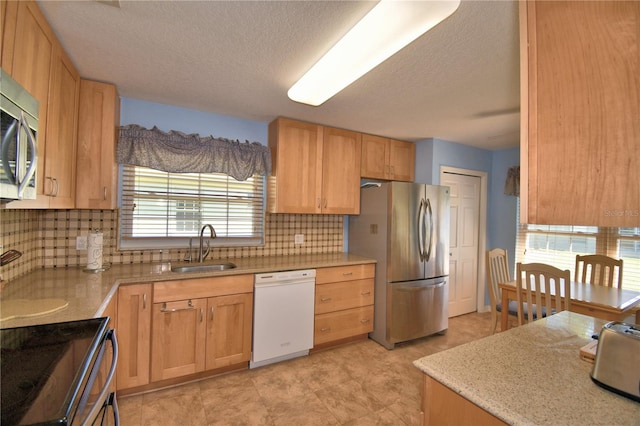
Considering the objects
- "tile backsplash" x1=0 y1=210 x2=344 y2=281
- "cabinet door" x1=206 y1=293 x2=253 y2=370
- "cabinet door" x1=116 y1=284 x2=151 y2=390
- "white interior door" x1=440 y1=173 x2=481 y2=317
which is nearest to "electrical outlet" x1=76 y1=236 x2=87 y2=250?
"tile backsplash" x1=0 y1=210 x2=344 y2=281

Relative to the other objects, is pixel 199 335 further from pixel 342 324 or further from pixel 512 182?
pixel 512 182

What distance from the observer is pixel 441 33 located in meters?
1.47

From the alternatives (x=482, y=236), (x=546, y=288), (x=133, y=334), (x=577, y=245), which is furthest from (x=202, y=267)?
(x=577, y=245)

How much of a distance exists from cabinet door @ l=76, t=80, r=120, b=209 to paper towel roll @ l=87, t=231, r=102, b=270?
0.22 meters

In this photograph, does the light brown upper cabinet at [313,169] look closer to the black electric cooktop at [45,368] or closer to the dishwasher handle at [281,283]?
the dishwasher handle at [281,283]

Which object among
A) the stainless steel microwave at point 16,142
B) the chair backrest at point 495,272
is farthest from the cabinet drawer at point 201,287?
the chair backrest at point 495,272

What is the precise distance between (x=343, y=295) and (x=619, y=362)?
83.2 inches

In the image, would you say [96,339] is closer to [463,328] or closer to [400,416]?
[400,416]

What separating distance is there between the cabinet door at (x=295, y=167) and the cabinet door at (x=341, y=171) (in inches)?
3.6

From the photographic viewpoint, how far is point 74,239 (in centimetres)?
225

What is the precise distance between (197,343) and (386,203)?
2105 mm

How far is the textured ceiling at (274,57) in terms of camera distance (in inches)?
53.3

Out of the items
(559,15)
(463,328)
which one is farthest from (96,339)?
(463,328)

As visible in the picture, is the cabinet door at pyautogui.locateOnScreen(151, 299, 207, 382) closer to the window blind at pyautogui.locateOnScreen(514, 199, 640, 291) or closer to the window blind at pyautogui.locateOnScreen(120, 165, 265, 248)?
the window blind at pyautogui.locateOnScreen(120, 165, 265, 248)
